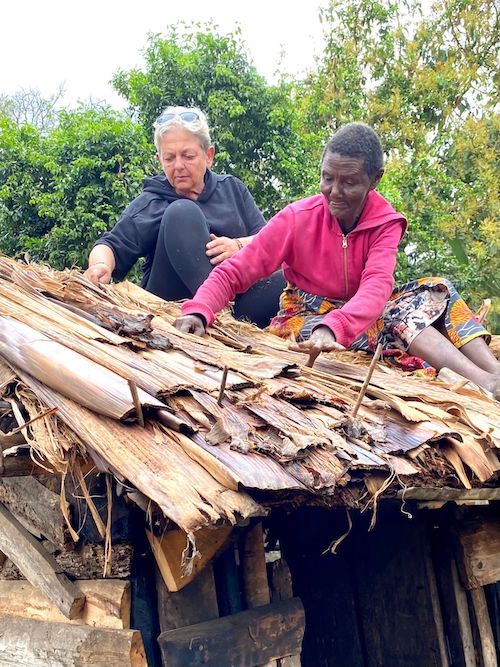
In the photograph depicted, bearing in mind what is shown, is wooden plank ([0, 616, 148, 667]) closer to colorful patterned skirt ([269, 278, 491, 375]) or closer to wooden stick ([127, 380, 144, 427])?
wooden stick ([127, 380, 144, 427])

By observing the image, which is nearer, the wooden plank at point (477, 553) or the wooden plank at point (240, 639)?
A: the wooden plank at point (240, 639)

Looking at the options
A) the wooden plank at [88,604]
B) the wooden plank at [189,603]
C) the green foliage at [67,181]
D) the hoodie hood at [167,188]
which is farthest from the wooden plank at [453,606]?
the green foliage at [67,181]

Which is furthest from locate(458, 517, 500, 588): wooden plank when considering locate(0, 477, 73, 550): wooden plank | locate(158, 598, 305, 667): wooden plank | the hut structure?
locate(0, 477, 73, 550): wooden plank

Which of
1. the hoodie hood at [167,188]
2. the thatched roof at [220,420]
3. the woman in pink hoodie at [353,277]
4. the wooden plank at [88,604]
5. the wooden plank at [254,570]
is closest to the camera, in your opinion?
the thatched roof at [220,420]

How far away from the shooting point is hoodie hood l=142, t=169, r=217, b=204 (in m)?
4.23

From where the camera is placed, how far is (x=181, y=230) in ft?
12.6

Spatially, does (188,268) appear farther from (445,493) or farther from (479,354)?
(445,493)

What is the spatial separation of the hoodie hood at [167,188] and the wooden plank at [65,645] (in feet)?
7.27

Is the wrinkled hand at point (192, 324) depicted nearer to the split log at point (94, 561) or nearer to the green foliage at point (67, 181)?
the split log at point (94, 561)

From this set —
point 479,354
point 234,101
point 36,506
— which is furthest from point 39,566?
point 234,101

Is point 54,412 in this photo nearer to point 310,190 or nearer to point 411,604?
point 411,604

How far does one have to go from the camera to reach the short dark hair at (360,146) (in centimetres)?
320

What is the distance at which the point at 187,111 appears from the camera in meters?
4.09

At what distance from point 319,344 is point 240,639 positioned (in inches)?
38.9
